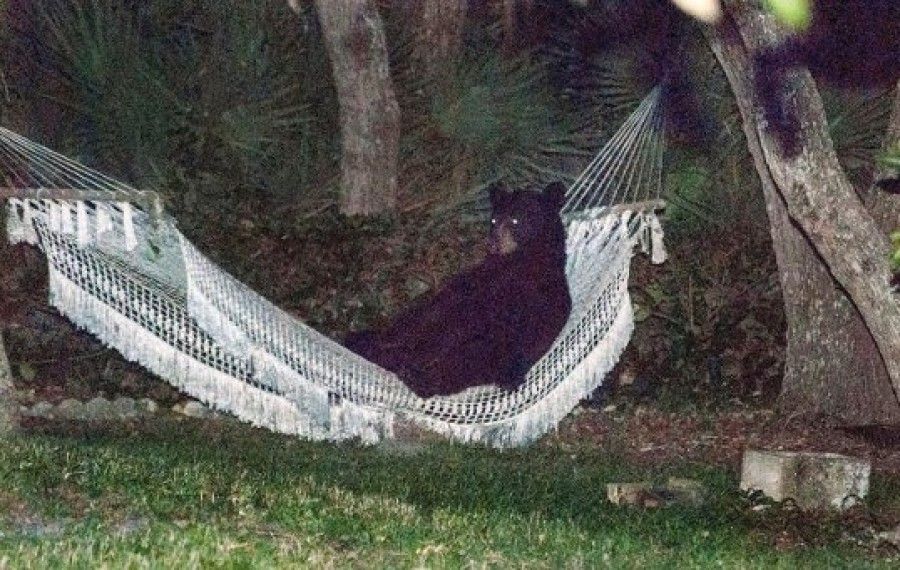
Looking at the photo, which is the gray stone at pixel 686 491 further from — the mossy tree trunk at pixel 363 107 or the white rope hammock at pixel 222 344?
the mossy tree trunk at pixel 363 107

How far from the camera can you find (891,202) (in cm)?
691

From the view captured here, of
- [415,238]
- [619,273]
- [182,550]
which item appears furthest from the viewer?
[415,238]

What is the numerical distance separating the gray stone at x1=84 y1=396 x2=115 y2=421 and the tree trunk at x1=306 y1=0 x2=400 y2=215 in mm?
1679

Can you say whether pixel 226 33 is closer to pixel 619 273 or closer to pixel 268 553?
pixel 619 273

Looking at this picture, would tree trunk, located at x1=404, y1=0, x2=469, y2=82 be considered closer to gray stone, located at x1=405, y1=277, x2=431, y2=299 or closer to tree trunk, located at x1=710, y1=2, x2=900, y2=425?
gray stone, located at x1=405, y1=277, x2=431, y2=299

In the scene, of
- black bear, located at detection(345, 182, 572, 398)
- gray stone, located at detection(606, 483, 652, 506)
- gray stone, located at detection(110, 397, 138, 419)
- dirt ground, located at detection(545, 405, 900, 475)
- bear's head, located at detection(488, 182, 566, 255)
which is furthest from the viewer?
gray stone, located at detection(110, 397, 138, 419)

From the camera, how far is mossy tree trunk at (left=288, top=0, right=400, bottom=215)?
859 cm

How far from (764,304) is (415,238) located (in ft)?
5.48

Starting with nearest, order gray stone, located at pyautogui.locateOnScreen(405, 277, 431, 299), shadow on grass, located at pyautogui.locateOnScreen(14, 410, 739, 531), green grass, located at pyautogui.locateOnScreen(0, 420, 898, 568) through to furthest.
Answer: green grass, located at pyautogui.locateOnScreen(0, 420, 898, 568), shadow on grass, located at pyautogui.locateOnScreen(14, 410, 739, 531), gray stone, located at pyautogui.locateOnScreen(405, 277, 431, 299)

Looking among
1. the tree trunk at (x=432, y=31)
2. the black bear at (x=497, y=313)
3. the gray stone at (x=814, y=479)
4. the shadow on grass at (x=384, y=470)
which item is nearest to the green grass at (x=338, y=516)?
the shadow on grass at (x=384, y=470)

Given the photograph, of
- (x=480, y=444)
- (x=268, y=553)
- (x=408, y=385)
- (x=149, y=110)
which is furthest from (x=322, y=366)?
(x=149, y=110)

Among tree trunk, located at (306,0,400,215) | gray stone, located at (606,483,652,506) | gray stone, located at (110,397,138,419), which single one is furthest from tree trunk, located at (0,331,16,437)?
tree trunk, located at (306,0,400,215)

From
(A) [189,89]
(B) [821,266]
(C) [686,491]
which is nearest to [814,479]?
(C) [686,491]

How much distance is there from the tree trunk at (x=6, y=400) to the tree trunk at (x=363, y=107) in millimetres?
3003
